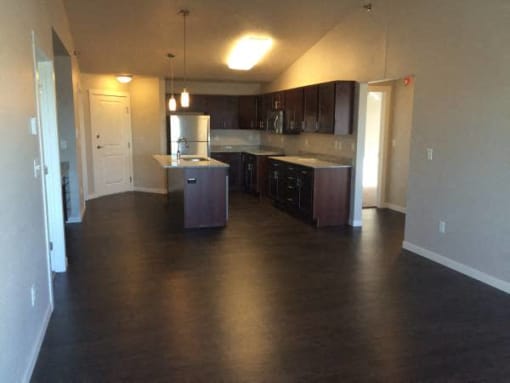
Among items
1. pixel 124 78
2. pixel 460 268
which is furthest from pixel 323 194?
pixel 124 78

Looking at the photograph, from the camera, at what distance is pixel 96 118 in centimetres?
864

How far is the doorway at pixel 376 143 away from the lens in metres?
7.61

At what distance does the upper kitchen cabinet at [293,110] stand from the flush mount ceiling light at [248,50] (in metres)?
0.91

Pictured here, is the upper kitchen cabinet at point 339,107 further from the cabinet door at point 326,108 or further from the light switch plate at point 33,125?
the light switch plate at point 33,125

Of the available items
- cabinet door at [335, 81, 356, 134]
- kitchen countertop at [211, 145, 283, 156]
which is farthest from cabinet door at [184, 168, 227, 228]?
kitchen countertop at [211, 145, 283, 156]

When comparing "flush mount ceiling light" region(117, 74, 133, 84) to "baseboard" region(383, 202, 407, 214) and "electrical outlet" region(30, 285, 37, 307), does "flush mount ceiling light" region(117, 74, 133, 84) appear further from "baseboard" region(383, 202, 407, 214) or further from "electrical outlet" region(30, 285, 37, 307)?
"electrical outlet" region(30, 285, 37, 307)

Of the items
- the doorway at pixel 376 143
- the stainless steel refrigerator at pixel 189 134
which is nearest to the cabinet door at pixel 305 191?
the doorway at pixel 376 143

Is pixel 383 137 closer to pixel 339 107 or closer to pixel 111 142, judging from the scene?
pixel 339 107

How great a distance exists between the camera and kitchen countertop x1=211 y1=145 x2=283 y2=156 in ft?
30.0

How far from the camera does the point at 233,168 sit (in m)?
9.65

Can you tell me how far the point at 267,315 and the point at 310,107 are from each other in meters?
4.42

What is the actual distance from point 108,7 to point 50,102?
2.04 m

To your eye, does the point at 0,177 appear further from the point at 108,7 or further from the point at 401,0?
the point at 401,0

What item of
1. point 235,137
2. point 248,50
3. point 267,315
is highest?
point 248,50
